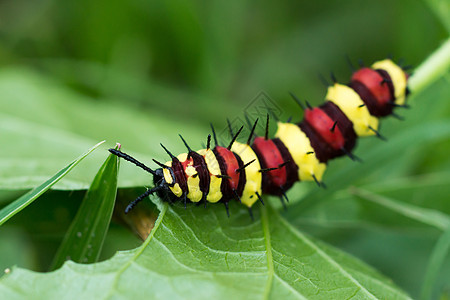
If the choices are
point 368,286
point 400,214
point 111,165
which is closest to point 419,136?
point 400,214

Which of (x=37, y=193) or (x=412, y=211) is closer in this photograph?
(x=37, y=193)

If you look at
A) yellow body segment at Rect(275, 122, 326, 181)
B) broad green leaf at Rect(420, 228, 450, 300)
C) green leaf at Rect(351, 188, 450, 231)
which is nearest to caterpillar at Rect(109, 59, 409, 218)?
yellow body segment at Rect(275, 122, 326, 181)

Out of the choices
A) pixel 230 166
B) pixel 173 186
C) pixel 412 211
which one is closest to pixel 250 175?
pixel 230 166

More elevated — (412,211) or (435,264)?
(412,211)

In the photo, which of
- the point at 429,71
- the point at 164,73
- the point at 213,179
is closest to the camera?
the point at 213,179

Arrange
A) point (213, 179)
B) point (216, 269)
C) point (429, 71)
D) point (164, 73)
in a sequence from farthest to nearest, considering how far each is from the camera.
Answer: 1. point (164, 73)
2. point (429, 71)
3. point (213, 179)
4. point (216, 269)

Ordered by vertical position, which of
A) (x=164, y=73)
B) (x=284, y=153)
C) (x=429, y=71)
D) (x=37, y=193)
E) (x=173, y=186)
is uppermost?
(x=164, y=73)

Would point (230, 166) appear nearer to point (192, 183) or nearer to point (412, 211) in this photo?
point (192, 183)
